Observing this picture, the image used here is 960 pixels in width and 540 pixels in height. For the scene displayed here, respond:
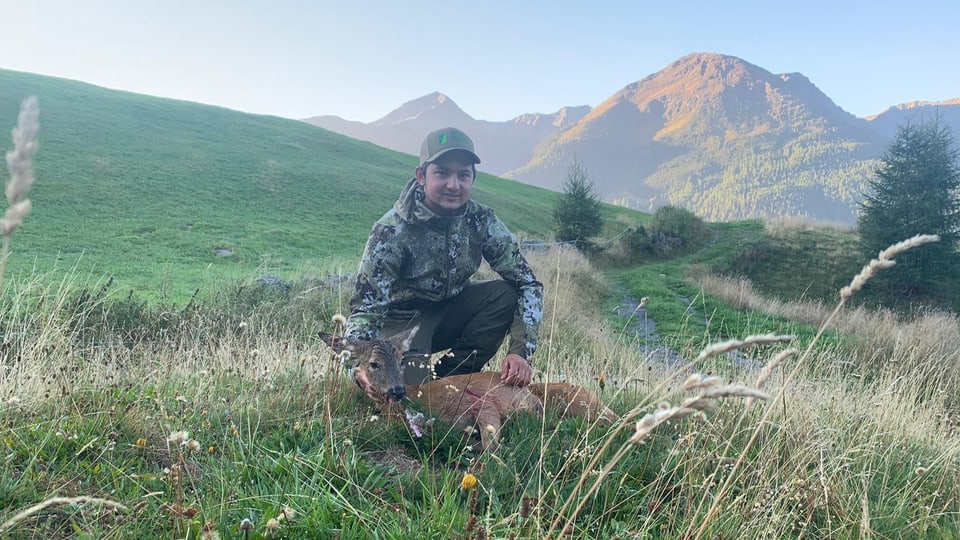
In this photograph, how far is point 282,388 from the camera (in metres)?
3.27

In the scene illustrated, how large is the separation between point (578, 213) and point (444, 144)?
21.4 m

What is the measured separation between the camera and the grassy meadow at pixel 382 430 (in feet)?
5.88

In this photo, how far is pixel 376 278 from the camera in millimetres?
3766

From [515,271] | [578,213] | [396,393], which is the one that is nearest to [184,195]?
[578,213]

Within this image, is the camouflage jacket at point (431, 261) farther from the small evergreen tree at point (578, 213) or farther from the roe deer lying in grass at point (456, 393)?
the small evergreen tree at point (578, 213)

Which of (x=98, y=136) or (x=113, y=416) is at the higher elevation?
(x=98, y=136)

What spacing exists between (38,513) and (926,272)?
2508cm

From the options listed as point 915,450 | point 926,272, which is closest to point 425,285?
point 915,450

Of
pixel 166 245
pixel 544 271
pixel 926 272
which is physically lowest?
pixel 166 245

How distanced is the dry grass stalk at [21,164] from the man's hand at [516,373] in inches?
106

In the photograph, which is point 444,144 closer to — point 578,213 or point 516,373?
point 516,373

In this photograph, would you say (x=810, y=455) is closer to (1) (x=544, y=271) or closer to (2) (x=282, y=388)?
(2) (x=282, y=388)

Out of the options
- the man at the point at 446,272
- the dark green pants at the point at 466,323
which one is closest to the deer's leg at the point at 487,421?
the man at the point at 446,272

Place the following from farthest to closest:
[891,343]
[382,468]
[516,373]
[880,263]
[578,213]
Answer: [578,213], [891,343], [516,373], [382,468], [880,263]
